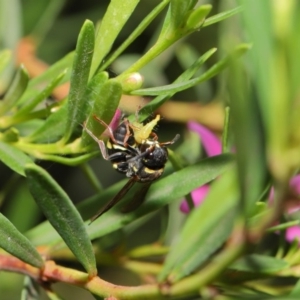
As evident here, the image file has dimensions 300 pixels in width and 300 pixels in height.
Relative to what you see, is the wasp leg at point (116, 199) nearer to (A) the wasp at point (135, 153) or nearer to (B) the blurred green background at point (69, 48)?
(A) the wasp at point (135, 153)

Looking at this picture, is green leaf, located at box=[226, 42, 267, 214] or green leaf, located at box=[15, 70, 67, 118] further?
green leaf, located at box=[15, 70, 67, 118]

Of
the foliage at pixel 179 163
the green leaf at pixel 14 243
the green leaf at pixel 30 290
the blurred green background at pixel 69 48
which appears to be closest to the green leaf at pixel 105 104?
the foliage at pixel 179 163

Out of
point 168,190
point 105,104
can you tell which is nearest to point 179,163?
point 168,190

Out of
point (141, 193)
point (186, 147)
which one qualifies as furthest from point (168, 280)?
point (186, 147)

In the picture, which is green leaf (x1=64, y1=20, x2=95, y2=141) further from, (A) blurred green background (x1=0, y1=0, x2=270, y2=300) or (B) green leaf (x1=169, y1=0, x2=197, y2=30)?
(A) blurred green background (x1=0, y1=0, x2=270, y2=300)

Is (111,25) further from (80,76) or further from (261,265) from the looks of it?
(261,265)

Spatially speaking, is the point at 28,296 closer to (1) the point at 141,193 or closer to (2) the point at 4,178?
(1) the point at 141,193

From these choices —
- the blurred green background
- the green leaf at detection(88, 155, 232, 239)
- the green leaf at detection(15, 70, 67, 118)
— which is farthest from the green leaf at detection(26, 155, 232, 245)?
the blurred green background
